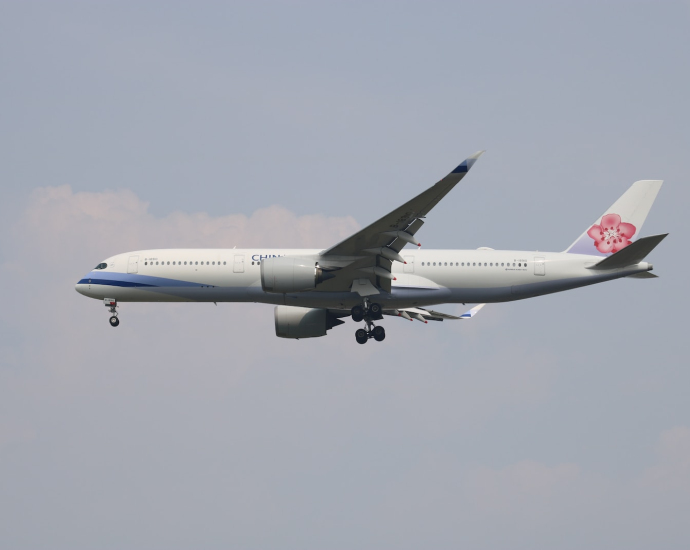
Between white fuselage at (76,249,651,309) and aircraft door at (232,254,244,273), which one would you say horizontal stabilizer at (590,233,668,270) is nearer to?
white fuselage at (76,249,651,309)

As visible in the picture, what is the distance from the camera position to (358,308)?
4219 centimetres

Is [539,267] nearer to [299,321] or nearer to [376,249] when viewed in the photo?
[376,249]

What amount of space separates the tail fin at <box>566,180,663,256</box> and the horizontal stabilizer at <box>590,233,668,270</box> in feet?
8.29

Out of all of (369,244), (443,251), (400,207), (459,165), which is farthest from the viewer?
(443,251)

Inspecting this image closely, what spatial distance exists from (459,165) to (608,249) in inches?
531

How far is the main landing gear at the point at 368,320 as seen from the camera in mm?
42062

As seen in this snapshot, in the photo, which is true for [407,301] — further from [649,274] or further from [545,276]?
[649,274]

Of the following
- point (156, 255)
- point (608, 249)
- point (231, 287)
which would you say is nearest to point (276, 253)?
point (231, 287)

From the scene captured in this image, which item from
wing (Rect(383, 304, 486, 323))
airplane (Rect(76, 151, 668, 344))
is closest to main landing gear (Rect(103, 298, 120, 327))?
airplane (Rect(76, 151, 668, 344))

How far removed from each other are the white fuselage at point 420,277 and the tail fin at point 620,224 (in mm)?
1672

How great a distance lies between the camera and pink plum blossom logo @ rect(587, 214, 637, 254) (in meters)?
44.5

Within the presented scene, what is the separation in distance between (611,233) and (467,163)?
13.8 m

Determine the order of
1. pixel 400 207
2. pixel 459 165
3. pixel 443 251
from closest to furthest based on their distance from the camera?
pixel 459 165 → pixel 400 207 → pixel 443 251

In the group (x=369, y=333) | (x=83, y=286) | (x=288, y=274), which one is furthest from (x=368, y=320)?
(x=83, y=286)
